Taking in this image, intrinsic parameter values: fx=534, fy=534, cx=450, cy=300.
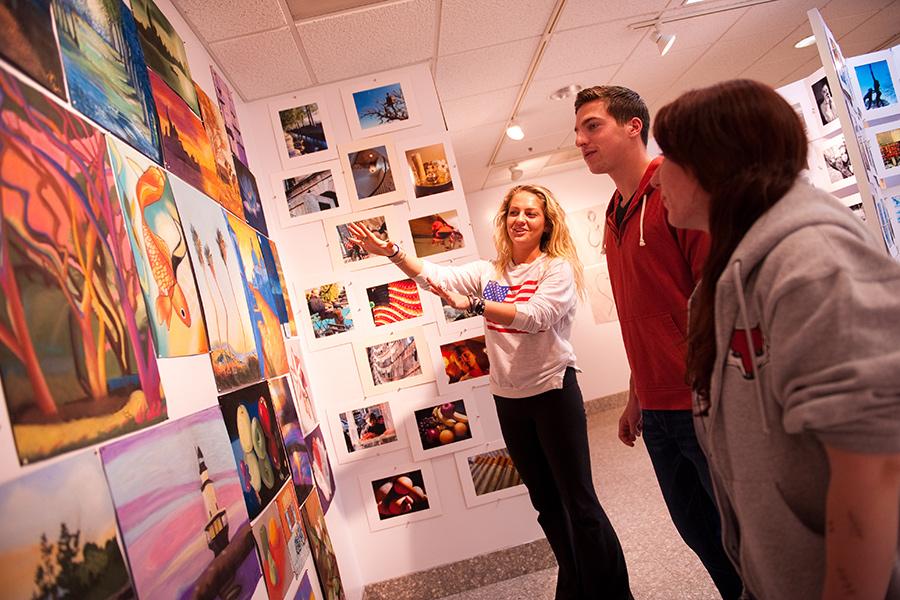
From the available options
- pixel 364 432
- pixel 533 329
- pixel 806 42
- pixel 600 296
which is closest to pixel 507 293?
pixel 533 329

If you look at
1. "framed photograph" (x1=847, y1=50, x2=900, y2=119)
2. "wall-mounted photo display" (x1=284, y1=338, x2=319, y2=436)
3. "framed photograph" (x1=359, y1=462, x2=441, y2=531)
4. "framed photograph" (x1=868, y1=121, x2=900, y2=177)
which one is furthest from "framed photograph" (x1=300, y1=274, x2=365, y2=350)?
"framed photograph" (x1=847, y1=50, x2=900, y2=119)

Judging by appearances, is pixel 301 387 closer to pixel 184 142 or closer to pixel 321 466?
pixel 321 466

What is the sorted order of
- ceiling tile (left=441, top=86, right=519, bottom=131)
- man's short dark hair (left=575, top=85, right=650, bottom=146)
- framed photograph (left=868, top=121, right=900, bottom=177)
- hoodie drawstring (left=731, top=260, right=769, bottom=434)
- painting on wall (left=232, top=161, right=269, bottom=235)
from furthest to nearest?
ceiling tile (left=441, top=86, right=519, bottom=131) < framed photograph (left=868, top=121, right=900, bottom=177) < painting on wall (left=232, top=161, right=269, bottom=235) < man's short dark hair (left=575, top=85, right=650, bottom=146) < hoodie drawstring (left=731, top=260, right=769, bottom=434)

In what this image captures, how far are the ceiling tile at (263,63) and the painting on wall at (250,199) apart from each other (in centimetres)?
45

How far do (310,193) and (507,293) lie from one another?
1129mm

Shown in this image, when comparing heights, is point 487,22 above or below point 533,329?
above

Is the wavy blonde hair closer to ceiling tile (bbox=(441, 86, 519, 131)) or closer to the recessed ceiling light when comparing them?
ceiling tile (bbox=(441, 86, 519, 131))

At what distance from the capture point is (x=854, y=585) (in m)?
0.68

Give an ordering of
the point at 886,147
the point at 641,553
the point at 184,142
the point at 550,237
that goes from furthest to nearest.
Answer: the point at 886,147 → the point at 641,553 → the point at 550,237 → the point at 184,142

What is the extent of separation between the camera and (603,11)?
2.56 metres

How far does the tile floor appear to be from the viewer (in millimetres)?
2166

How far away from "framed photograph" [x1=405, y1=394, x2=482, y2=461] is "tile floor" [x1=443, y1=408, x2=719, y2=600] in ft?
2.17

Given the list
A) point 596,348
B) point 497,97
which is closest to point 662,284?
point 497,97

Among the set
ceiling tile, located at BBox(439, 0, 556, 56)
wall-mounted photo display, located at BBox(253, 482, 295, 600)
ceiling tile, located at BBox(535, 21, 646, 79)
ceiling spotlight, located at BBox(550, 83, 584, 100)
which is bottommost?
wall-mounted photo display, located at BBox(253, 482, 295, 600)
